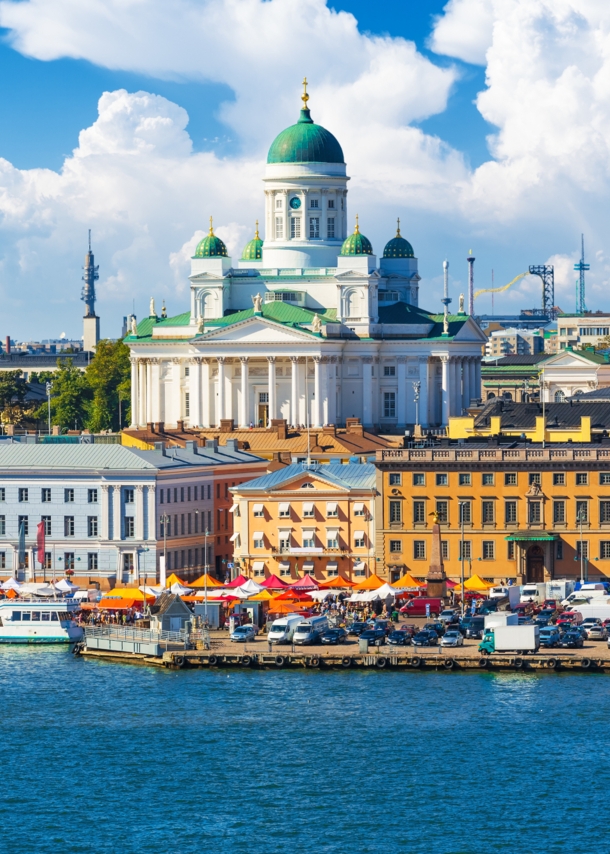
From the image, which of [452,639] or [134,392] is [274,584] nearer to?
[452,639]

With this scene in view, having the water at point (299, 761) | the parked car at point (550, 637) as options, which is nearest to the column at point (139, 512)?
the water at point (299, 761)

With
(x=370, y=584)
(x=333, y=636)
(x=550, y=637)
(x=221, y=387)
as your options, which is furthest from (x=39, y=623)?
(x=221, y=387)

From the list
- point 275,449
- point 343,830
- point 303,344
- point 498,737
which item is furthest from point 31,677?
point 303,344

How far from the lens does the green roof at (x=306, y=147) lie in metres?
187

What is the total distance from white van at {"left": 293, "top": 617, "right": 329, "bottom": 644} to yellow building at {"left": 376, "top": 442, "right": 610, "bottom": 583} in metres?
11.8

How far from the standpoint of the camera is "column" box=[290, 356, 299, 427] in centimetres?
17675

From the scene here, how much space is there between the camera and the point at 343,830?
229 feet

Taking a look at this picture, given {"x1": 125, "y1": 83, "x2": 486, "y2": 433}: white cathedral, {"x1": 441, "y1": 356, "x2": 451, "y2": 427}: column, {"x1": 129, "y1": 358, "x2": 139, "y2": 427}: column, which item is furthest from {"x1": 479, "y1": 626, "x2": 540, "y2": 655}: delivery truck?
{"x1": 129, "y1": 358, "x2": 139, "y2": 427}: column

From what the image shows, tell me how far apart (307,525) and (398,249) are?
83.6 m

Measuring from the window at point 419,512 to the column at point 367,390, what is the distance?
6956 cm

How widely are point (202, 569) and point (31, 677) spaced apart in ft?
82.4

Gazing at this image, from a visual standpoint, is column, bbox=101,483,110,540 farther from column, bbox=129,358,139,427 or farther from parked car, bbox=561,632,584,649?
column, bbox=129,358,139,427

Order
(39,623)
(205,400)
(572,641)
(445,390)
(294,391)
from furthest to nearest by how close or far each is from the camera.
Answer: (445,390) → (205,400) → (294,391) → (39,623) → (572,641)

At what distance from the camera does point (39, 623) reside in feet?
334
